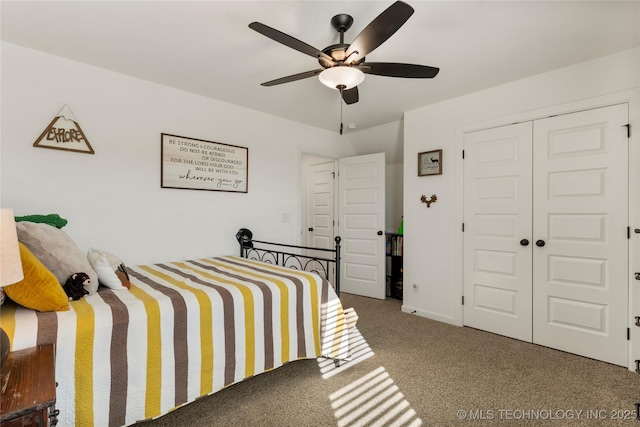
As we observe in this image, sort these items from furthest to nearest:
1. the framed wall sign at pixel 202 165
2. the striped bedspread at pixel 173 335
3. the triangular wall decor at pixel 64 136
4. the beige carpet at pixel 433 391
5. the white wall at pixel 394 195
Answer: the white wall at pixel 394 195, the framed wall sign at pixel 202 165, the triangular wall decor at pixel 64 136, the beige carpet at pixel 433 391, the striped bedspread at pixel 173 335

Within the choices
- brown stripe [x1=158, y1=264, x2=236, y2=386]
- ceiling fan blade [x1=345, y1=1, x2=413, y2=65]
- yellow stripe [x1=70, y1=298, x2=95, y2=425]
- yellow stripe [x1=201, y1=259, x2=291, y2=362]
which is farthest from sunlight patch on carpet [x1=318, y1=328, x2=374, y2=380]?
ceiling fan blade [x1=345, y1=1, x2=413, y2=65]

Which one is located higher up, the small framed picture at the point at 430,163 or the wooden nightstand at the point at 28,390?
the small framed picture at the point at 430,163

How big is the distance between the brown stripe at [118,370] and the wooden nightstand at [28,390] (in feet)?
1.15

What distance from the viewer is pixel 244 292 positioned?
74.9 inches

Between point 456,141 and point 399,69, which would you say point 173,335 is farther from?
point 456,141

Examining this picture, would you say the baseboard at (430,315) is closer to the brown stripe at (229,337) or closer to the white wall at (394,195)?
the white wall at (394,195)

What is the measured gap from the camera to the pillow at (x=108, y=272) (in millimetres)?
1854

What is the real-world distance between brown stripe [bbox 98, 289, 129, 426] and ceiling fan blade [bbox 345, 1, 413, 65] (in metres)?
1.80

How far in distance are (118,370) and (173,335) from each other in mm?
263

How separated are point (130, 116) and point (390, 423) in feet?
9.94

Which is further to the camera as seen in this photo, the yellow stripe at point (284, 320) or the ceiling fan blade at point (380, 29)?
the yellow stripe at point (284, 320)

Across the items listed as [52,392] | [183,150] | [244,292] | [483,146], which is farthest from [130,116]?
[483,146]

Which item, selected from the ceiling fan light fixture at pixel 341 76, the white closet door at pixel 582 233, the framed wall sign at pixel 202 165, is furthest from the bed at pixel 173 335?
the white closet door at pixel 582 233

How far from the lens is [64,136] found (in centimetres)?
238
